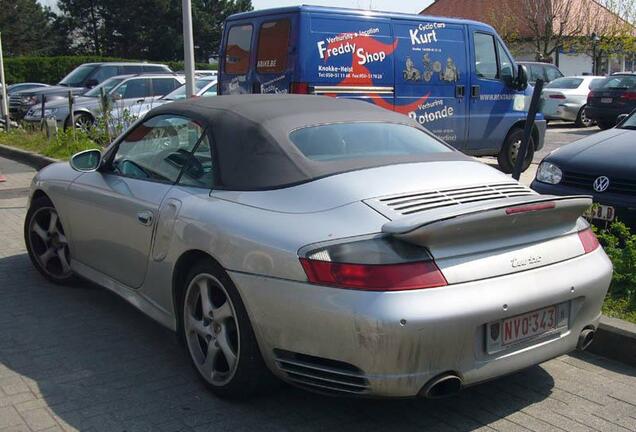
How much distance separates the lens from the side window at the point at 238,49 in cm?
946

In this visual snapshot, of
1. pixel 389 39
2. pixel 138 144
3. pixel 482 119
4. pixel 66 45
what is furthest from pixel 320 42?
pixel 66 45

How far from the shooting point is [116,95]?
631 inches

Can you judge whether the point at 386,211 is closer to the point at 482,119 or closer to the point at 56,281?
the point at 56,281

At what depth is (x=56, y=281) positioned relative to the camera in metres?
5.70

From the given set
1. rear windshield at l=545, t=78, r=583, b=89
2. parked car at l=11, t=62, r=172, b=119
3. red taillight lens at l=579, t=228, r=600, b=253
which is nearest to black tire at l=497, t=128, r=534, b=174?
red taillight lens at l=579, t=228, r=600, b=253

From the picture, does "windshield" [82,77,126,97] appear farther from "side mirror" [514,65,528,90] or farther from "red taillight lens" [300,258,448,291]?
"red taillight lens" [300,258,448,291]

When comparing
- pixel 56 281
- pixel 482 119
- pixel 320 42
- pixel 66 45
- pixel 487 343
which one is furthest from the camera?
pixel 66 45

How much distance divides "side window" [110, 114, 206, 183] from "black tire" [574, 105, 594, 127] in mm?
17643

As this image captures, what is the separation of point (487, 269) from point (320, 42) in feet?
19.7

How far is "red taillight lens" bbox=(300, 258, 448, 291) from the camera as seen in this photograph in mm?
3062

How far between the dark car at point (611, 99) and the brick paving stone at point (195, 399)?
51.5 ft

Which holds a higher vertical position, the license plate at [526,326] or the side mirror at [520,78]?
the side mirror at [520,78]

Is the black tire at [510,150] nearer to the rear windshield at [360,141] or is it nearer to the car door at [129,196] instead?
the rear windshield at [360,141]

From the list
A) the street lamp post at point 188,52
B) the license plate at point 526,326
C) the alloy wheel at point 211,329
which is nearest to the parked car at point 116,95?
the street lamp post at point 188,52
